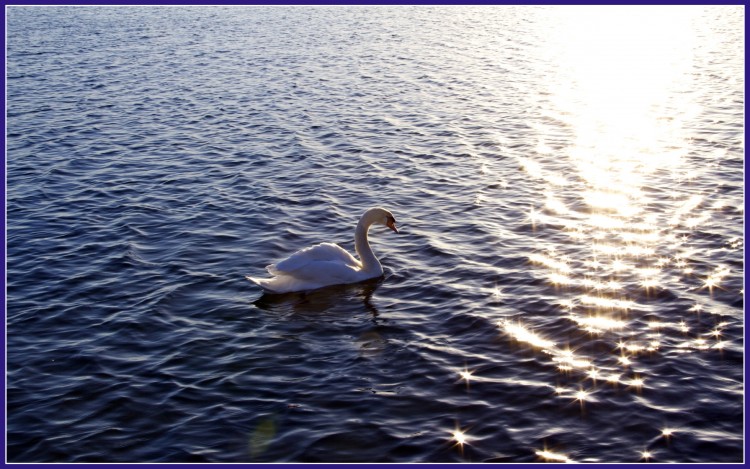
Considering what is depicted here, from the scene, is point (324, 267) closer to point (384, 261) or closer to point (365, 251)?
point (365, 251)

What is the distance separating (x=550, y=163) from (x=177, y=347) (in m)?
13.1

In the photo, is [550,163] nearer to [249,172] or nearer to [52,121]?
[249,172]

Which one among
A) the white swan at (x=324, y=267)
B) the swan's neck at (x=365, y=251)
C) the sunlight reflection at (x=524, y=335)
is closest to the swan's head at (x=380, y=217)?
the white swan at (x=324, y=267)

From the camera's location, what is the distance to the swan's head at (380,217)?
59.6 ft

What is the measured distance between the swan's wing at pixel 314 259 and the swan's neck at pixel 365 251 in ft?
0.73

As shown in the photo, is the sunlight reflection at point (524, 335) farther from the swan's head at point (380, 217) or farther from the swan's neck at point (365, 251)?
the swan's head at point (380, 217)

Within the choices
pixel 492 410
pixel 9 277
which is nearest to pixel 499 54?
pixel 9 277

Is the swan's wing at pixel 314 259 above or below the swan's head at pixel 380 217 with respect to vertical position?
below

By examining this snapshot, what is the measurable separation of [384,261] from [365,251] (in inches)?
36.1

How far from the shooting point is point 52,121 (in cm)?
2933

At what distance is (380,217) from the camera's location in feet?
60.1

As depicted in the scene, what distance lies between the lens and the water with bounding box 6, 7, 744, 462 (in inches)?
489

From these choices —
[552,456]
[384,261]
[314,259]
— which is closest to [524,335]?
[552,456]

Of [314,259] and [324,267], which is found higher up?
[314,259]
